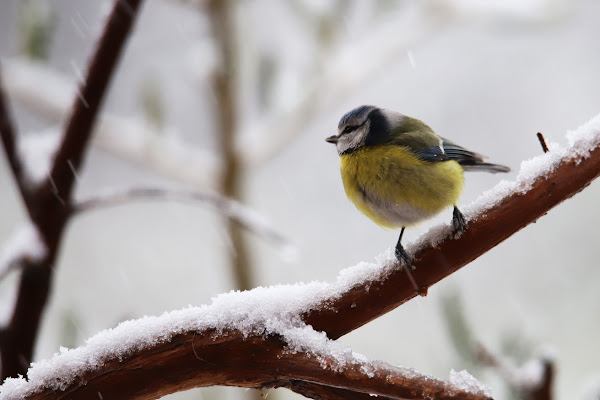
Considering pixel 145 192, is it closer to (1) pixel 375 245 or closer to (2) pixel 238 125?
(2) pixel 238 125

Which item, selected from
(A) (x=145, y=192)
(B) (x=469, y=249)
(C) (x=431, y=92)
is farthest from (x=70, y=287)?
(B) (x=469, y=249)

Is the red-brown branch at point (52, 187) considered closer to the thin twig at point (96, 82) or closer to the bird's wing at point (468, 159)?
the thin twig at point (96, 82)

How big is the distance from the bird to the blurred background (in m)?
0.07

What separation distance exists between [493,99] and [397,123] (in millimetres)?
1911

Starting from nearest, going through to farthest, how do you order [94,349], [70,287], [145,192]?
[94,349] < [145,192] < [70,287]

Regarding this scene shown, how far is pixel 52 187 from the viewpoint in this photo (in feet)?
1.82

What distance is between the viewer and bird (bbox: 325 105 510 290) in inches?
28.4

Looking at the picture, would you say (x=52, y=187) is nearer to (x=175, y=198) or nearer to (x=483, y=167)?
(x=175, y=198)

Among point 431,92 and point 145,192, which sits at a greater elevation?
point 431,92

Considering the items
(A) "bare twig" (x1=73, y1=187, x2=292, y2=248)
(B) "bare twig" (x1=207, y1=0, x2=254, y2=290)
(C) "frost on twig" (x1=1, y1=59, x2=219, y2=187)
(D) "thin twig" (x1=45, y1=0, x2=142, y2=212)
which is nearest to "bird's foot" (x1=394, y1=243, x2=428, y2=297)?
(A) "bare twig" (x1=73, y1=187, x2=292, y2=248)

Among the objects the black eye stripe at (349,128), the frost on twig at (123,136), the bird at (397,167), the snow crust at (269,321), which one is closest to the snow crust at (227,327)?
the snow crust at (269,321)

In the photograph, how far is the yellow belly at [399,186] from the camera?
0.72 meters

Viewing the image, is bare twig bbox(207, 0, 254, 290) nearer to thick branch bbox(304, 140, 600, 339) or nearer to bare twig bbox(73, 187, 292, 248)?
bare twig bbox(73, 187, 292, 248)

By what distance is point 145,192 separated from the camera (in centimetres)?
60
